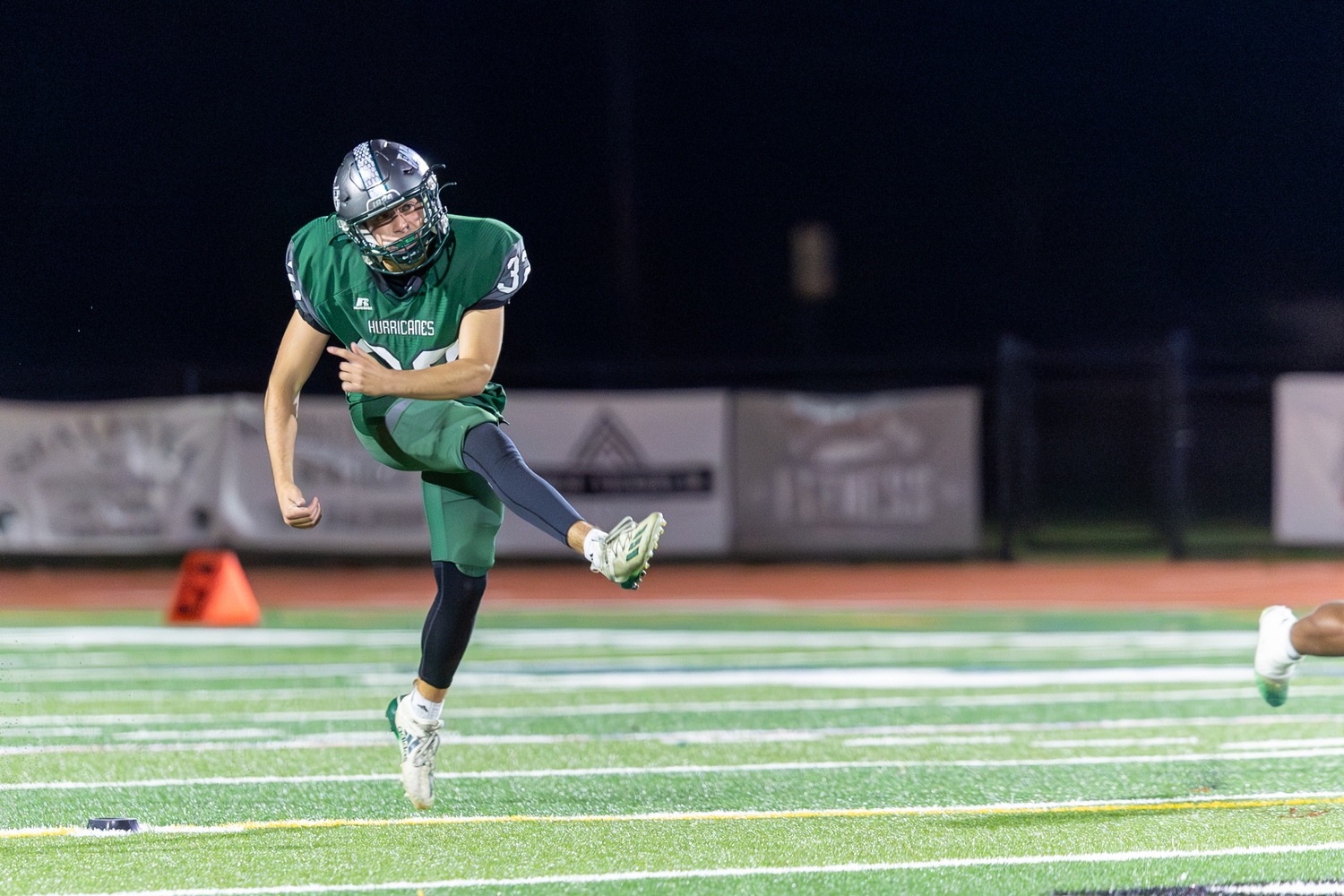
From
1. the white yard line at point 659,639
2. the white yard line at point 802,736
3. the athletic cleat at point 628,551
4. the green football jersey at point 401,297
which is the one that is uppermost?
the green football jersey at point 401,297

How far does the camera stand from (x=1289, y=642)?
576cm

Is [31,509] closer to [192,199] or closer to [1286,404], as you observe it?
[1286,404]

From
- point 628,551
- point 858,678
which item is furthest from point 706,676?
point 628,551

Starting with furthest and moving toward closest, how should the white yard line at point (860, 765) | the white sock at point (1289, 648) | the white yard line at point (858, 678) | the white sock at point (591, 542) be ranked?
the white yard line at point (858, 678), the white yard line at point (860, 765), the white sock at point (1289, 648), the white sock at point (591, 542)

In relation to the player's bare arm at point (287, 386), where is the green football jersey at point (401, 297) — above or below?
above

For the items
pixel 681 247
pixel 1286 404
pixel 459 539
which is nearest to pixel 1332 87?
pixel 681 247

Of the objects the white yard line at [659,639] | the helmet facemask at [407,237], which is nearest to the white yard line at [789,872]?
the helmet facemask at [407,237]

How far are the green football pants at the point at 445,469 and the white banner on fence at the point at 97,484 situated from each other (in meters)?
13.1

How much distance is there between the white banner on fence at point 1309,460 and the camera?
57.2 ft

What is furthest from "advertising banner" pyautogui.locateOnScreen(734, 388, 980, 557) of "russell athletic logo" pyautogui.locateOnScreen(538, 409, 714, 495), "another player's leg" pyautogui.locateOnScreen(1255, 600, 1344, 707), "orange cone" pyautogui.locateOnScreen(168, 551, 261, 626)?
"another player's leg" pyautogui.locateOnScreen(1255, 600, 1344, 707)

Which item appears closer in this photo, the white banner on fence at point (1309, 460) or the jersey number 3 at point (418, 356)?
the jersey number 3 at point (418, 356)

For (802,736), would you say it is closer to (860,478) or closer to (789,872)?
(789,872)

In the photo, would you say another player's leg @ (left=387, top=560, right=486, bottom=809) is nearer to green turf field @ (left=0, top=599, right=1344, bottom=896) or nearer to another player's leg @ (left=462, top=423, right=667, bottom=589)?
green turf field @ (left=0, top=599, right=1344, bottom=896)

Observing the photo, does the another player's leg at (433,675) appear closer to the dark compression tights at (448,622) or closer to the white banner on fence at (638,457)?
the dark compression tights at (448,622)
